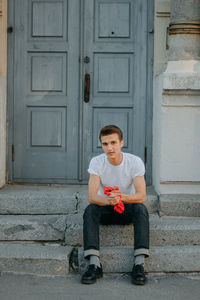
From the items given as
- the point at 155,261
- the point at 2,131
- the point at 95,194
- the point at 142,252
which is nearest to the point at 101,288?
the point at 142,252

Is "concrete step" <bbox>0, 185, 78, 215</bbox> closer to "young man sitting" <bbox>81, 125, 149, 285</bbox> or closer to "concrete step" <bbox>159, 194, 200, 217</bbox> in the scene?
"young man sitting" <bbox>81, 125, 149, 285</bbox>

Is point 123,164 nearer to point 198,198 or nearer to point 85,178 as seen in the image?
point 198,198

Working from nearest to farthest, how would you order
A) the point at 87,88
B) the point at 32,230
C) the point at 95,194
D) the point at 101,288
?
the point at 101,288
the point at 95,194
the point at 32,230
the point at 87,88

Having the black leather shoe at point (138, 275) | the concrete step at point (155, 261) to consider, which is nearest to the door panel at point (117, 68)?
the concrete step at point (155, 261)

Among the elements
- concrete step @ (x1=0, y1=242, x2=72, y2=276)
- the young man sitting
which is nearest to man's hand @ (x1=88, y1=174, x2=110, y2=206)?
the young man sitting

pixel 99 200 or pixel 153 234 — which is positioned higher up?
pixel 99 200

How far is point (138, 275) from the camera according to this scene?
4172mm

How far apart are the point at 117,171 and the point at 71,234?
32.4 inches

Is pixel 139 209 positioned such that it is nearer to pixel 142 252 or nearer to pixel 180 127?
pixel 142 252

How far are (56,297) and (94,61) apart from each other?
3221 millimetres

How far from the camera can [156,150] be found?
577 centimetres

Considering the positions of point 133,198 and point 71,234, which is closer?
point 133,198

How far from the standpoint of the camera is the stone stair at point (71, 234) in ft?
14.8

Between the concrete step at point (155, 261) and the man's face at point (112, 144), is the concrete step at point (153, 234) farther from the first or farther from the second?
the man's face at point (112, 144)
